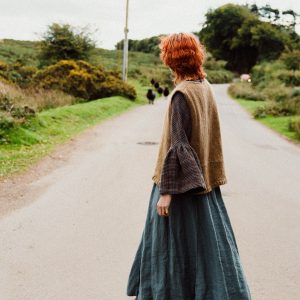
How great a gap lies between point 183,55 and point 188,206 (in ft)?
3.23

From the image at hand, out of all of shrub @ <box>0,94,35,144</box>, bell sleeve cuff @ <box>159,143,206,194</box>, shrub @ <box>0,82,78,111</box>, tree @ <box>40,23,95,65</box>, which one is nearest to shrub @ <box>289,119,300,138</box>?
shrub @ <box>0,94,35,144</box>

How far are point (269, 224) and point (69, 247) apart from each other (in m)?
2.65

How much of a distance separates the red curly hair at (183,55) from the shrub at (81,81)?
20871mm

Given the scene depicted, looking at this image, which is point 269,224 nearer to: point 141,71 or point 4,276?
point 4,276

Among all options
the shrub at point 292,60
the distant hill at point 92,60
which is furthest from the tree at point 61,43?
the shrub at point 292,60

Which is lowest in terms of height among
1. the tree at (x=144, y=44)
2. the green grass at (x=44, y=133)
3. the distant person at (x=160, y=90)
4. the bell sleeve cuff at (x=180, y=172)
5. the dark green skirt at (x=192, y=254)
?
the distant person at (x=160, y=90)

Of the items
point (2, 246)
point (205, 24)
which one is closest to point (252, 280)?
point (2, 246)

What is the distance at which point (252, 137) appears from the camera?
15320 mm

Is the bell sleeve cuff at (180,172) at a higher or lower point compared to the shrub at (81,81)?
higher

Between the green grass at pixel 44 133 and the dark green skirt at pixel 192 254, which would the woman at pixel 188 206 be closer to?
the dark green skirt at pixel 192 254

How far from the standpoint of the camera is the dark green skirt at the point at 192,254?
3086 millimetres

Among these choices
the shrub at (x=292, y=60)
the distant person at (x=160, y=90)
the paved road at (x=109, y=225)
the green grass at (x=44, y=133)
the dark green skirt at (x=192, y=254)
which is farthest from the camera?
the shrub at (x=292, y=60)

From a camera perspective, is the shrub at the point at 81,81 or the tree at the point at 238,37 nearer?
the shrub at the point at 81,81

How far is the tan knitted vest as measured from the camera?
297 cm
